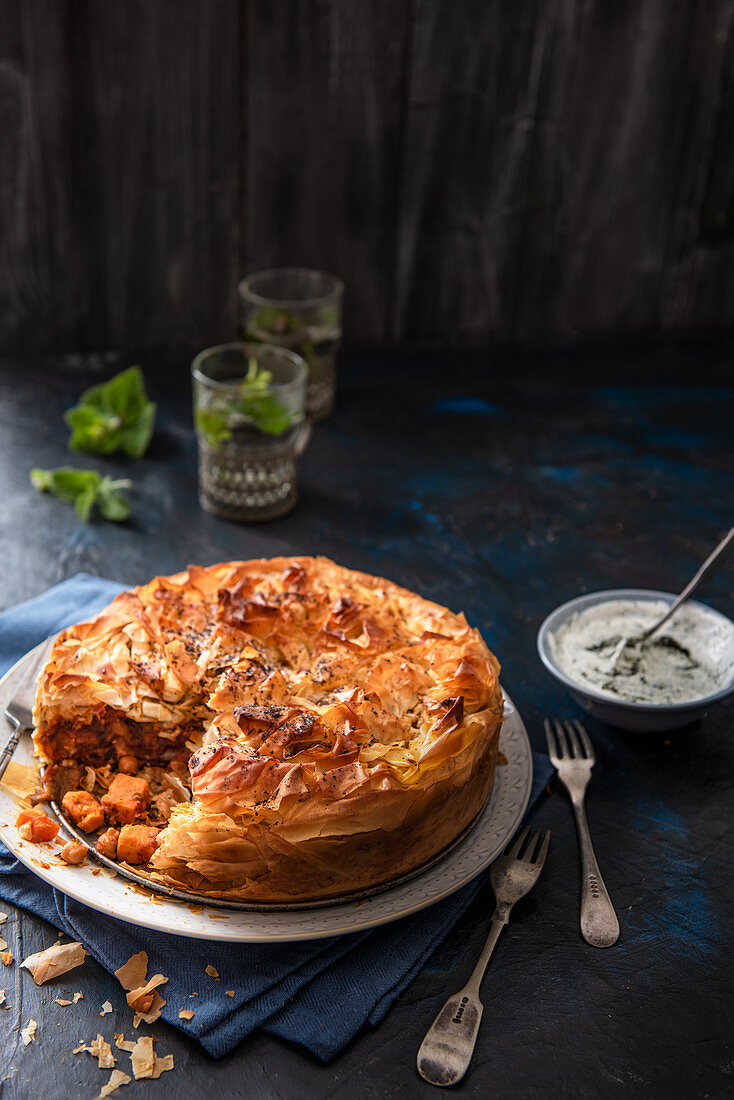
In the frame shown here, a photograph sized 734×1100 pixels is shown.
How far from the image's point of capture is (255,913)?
1.64 m

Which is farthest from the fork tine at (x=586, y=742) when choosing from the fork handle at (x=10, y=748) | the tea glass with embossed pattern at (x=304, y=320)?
the tea glass with embossed pattern at (x=304, y=320)

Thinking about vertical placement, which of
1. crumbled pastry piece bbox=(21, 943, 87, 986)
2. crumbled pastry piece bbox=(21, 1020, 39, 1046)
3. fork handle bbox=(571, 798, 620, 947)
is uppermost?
fork handle bbox=(571, 798, 620, 947)

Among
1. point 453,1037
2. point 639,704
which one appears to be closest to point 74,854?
point 453,1037

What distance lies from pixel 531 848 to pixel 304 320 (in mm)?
2110

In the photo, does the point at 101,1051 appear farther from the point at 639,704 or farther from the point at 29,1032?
the point at 639,704

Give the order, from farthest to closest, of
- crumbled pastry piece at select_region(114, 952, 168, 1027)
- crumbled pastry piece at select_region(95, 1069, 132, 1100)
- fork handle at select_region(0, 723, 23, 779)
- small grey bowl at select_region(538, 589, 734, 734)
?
→ small grey bowl at select_region(538, 589, 734, 734)
fork handle at select_region(0, 723, 23, 779)
crumbled pastry piece at select_region(114, 952, 168, 1027)
crumbled pastry piece at select_region(95, 1069, 132, 1100)

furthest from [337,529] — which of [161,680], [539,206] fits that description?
[539,206]

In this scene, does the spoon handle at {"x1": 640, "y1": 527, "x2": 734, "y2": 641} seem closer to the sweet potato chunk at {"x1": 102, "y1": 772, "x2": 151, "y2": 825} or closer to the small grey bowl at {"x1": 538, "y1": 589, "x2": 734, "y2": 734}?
the small grey bowl at {"x1": 538, "y1": 589, "x2": 734, "y2": 734}

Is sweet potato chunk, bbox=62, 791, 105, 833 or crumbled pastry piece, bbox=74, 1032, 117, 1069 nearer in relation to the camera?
crumbled pastry piece, bbox=74, 1032, 117, 1069

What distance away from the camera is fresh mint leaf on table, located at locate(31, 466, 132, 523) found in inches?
118

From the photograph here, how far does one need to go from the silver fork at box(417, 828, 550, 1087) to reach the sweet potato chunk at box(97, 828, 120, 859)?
0.58 metres

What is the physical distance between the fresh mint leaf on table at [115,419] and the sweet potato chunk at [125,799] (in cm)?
164

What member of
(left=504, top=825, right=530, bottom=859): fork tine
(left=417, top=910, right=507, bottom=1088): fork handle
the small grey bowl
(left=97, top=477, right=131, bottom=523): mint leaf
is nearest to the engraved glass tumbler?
(left=97, top=477, right=131, bottom=523): mint leaf

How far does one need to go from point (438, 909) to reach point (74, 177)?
294 centimetres
